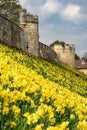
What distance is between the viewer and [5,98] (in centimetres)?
665

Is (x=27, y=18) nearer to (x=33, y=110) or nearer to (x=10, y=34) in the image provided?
(x=10, y=34)

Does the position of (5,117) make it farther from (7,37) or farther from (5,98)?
(7,37)

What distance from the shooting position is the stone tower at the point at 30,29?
4475cm

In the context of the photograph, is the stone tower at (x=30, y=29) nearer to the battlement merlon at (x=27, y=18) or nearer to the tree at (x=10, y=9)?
the battlement merlon at (x=27, y=18)

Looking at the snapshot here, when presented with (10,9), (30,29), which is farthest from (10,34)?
(10,9)

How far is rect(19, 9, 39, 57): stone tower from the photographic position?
4475 cm

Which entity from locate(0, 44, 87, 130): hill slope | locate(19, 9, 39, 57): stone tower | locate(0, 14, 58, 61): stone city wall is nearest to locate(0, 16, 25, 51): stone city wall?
locate(0, 14, 58, 61): stone city wall

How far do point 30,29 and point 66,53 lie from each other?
30.6 m

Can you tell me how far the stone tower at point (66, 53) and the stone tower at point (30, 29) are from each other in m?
28.3

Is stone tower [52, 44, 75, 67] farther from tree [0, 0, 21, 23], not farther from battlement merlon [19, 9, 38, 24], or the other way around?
battlement merlon [19, 9, 38, 24]

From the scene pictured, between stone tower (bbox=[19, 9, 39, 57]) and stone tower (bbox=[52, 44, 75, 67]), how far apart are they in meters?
28.3

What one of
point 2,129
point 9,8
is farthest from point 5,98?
point 9,8

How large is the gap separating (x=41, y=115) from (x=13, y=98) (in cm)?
64

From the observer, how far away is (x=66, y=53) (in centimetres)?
7500
